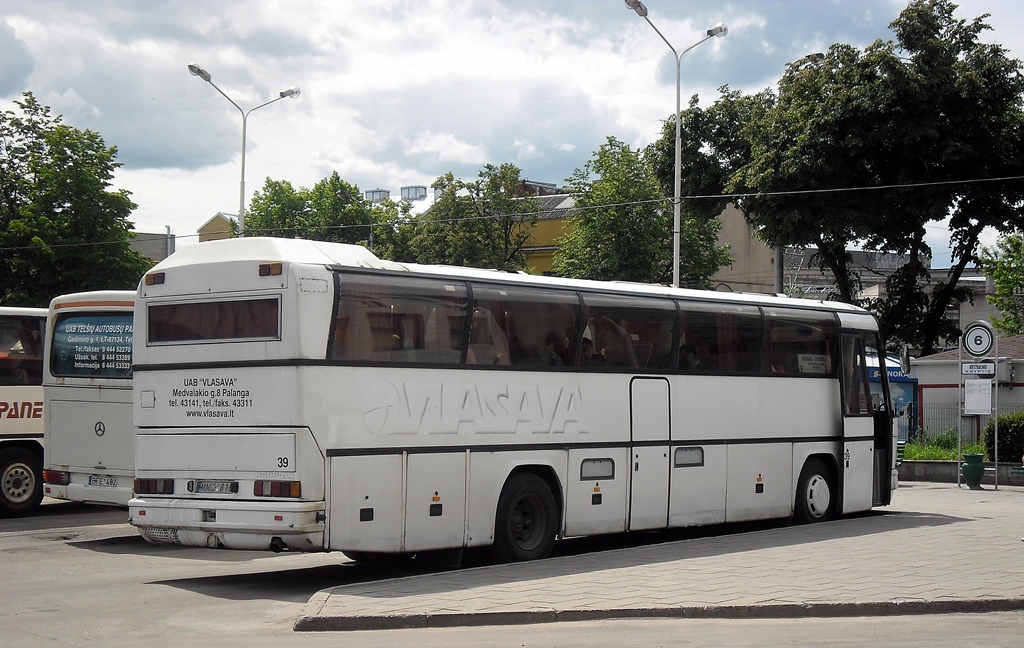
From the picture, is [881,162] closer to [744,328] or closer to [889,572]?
[744,328]

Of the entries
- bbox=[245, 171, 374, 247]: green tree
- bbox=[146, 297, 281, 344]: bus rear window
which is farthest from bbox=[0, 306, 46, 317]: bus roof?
bbox=[245, 171, 374, 247]: green tree

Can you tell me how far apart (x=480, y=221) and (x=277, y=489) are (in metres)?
52.5

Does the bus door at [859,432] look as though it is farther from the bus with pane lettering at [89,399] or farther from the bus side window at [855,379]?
the bus with pane lettering at [89,399]

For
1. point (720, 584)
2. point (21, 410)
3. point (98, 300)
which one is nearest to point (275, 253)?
point (720, 584)

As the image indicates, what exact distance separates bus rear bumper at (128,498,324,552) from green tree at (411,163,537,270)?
50.3m

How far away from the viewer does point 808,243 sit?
36.4 m

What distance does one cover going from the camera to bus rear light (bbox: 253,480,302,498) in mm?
11148

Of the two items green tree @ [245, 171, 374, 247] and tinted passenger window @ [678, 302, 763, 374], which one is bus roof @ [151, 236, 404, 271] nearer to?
tinted passenger window @ [678, 302, 763, 374]

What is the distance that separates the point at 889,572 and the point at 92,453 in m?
10.8

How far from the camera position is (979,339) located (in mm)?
25688

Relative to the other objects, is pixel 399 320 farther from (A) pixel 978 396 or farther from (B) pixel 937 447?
(B) pixel 937 447

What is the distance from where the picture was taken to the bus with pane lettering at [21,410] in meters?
18.7

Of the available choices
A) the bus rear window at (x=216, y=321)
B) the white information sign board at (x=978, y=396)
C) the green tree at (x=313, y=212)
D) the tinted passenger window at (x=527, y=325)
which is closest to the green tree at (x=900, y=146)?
the white information sign board at (x=978, y=396)

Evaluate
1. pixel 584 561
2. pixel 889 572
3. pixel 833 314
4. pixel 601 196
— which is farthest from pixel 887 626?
pixel 601 196
